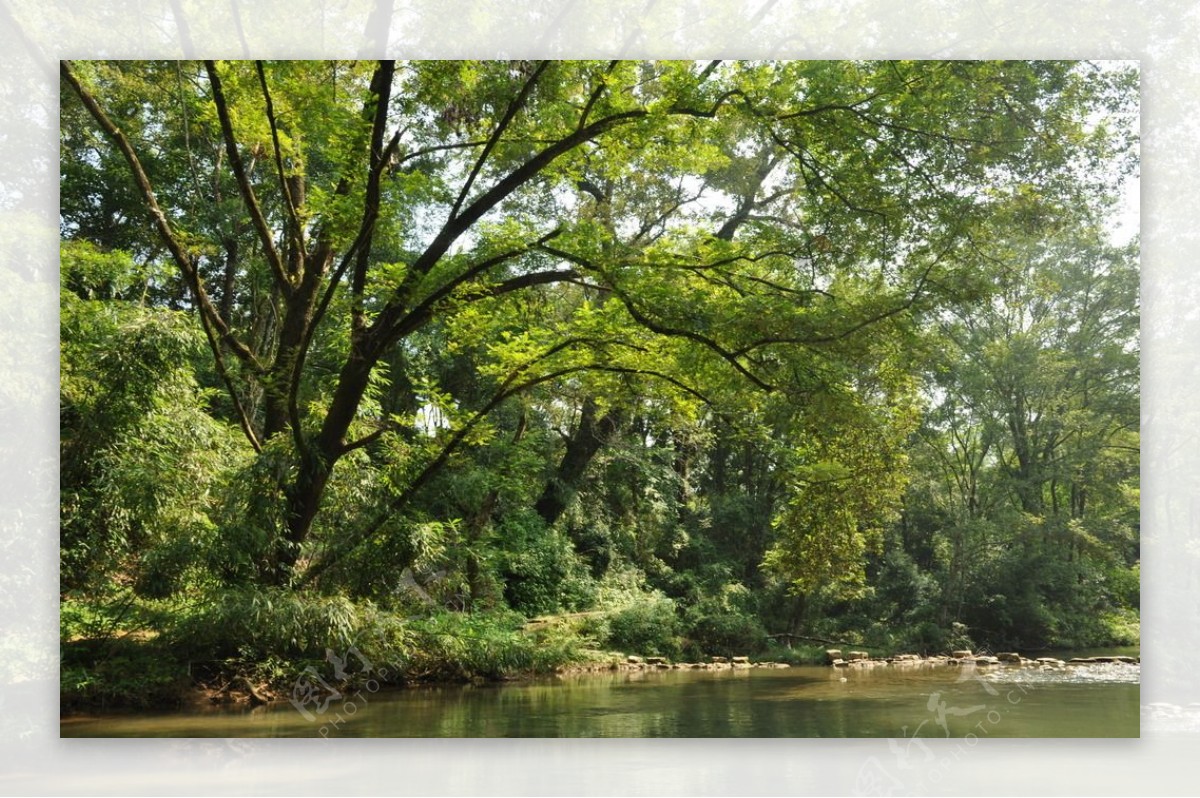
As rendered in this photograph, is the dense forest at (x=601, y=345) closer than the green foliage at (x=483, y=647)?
Yes

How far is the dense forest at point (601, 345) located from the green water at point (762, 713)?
237 millimetres

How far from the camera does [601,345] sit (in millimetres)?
6367

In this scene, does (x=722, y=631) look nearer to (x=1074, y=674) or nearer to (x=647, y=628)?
(x=647, y=628)

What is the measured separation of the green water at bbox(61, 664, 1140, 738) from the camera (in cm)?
497

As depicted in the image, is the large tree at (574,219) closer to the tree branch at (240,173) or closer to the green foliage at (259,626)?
the tree branch at (240,173)

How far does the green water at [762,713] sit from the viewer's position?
4.97 meters

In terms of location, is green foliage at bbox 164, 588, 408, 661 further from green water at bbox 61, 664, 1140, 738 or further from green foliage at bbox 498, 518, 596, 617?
green foliage at bbox 498, 518, 596, 617

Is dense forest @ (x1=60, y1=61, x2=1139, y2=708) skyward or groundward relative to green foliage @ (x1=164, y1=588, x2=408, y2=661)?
skyward

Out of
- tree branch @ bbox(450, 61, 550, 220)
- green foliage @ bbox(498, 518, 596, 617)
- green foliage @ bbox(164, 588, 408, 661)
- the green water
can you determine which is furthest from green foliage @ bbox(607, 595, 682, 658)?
tree branch @ bbox(450, 61, 550, 220)

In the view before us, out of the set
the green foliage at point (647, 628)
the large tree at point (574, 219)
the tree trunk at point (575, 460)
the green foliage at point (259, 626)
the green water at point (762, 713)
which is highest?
the large tree at point (574, 219)

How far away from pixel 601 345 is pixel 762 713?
259cm

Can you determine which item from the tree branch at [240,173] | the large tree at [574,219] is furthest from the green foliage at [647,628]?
the tree branch at [240,173]

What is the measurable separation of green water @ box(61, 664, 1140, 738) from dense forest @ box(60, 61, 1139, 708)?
0.24 metres

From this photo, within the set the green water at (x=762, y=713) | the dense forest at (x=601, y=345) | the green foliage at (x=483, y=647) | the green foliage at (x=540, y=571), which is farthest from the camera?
the green foliage at (x=540, y=571)
